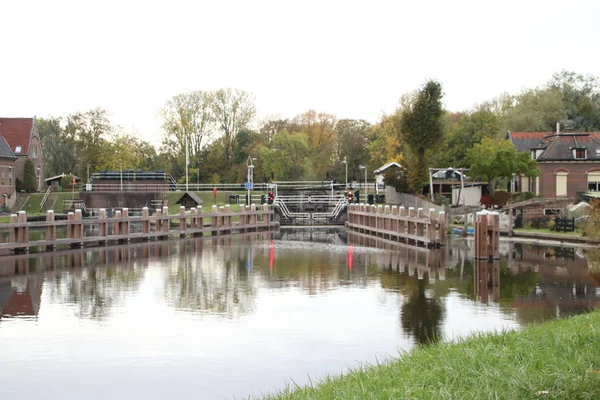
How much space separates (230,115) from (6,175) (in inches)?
1144

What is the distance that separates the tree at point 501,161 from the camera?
49775 millimetres

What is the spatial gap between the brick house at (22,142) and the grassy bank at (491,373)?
63.8 m

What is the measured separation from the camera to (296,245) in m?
35.5

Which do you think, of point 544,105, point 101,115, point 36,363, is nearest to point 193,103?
point 101,115

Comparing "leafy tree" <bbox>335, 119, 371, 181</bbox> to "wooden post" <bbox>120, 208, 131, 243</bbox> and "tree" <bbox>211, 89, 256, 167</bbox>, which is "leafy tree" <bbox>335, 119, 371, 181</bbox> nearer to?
"tree" <bbox>211, 89, 256, 167</bbox>

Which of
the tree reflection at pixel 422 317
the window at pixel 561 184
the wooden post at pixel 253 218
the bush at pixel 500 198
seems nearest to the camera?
the tree reflection at pixel 422 317

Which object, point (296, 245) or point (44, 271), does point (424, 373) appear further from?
point (296, 245)

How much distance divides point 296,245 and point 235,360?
23039 millimetres

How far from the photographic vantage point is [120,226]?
3622 cm

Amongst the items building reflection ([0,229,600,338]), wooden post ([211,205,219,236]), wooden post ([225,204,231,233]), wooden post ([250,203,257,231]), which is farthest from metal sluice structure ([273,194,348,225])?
building reflection ([0,229,600,338])

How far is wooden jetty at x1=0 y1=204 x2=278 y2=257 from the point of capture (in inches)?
1187

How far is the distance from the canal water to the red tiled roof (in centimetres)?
4296

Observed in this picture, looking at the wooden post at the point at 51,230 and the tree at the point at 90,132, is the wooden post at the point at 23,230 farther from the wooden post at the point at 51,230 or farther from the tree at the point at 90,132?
the tree at the point at 90,132

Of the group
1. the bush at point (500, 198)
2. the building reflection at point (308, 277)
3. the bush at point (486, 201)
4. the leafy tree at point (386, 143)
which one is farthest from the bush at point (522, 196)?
the leafy tree at point (386, 143)
